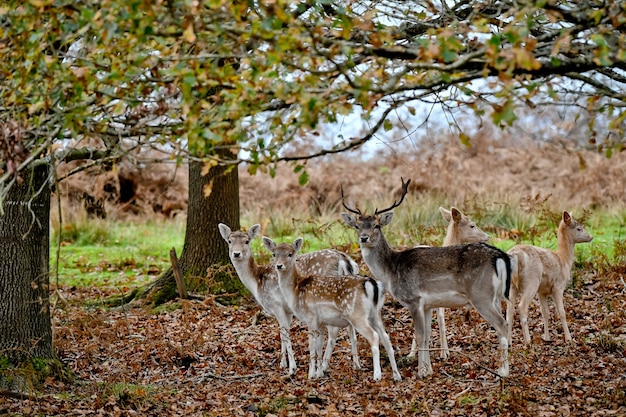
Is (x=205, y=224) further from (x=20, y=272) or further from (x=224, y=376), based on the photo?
(x=20, y=272)

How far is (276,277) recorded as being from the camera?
26.0ft

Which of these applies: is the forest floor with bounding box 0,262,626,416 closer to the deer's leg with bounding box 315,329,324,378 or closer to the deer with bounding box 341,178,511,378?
the deer's leg with bounding box 315,329,324,378

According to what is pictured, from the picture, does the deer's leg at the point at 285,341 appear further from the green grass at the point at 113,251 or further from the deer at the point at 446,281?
the green grass at the point at 113,251

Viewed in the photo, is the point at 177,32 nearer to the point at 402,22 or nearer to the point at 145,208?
the point at 402,22

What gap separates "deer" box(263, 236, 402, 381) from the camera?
704cm

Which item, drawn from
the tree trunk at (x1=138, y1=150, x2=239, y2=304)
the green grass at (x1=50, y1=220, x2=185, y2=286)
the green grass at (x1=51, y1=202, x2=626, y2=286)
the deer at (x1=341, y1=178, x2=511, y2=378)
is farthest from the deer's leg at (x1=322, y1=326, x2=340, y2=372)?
the green grass at (x1=50, y1=220, x2=185, y2=286)

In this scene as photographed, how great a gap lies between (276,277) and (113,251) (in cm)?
761

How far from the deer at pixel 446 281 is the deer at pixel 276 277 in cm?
60

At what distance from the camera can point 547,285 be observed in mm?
8492

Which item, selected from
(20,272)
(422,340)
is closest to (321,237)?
(422,340)

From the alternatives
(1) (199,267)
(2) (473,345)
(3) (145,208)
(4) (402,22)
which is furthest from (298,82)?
(3) (145,208)

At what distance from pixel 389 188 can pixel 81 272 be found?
1000cm

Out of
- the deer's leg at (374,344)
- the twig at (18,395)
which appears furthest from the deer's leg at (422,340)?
the twig at (18,395)

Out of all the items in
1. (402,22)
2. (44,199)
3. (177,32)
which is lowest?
(44,199)
